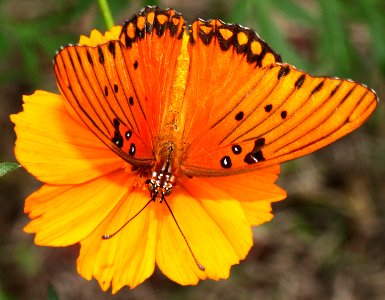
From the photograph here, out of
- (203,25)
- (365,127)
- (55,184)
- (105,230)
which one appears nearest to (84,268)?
(105,230)

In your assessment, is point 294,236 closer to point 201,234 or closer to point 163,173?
point 201,234

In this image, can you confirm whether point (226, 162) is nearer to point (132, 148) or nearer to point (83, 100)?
point (132, 148)

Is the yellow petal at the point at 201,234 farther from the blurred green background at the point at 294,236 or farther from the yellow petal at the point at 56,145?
the blurred green background at the point at 294,236

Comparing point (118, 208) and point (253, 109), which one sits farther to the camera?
point (118, 208)

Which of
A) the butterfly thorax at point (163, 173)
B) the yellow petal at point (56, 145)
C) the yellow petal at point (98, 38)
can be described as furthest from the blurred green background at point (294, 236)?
the butterfly thorax at point (163, 173)

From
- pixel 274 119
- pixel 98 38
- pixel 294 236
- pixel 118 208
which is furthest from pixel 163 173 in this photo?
pixel 294 236

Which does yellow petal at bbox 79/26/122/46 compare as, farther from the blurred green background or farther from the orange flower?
the blurred green background
